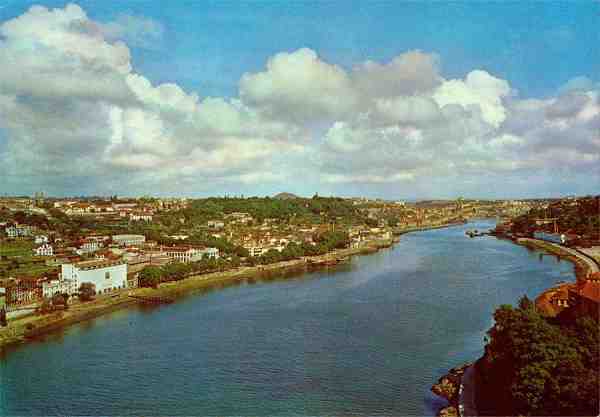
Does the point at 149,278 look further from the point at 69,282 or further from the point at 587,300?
the point at 587,300

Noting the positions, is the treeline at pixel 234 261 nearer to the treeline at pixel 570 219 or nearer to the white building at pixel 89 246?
the white building at pixel 89 246

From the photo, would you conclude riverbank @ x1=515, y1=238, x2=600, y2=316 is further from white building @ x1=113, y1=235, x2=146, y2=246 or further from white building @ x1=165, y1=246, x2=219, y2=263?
white building @ x1=113, y1=235, x2=146, y2=246

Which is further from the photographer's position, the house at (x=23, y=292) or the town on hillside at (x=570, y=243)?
the house at (x=23, y=292)

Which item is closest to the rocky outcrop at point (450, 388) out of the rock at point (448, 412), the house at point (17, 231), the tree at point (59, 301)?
the rock at point (448, 412)

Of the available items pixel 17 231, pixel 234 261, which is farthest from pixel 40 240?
pixel 234 261

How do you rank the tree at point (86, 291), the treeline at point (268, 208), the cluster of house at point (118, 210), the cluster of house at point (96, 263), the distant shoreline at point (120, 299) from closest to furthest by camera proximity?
the distant shoreline at point (120, 299), the cluster of house at point (96, 263), the tree at point (86, 291), the cluster of house at point (118, 210), the treeline at point (268, 208)

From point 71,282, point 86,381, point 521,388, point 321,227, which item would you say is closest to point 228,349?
point 86,381

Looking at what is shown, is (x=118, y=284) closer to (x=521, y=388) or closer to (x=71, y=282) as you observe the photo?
(x=71, y=282)
